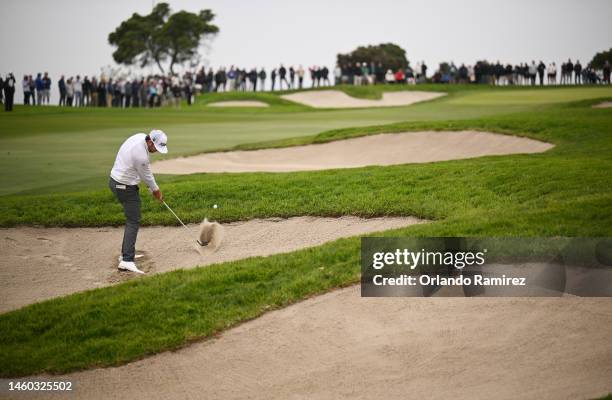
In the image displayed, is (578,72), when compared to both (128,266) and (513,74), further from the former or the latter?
(128,266)

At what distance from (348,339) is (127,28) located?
3809 inches

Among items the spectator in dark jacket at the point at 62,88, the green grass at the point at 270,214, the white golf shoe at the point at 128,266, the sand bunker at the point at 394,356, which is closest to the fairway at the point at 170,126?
the green grass at the point at 270,214

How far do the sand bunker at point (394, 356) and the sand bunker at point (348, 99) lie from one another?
47526 mm

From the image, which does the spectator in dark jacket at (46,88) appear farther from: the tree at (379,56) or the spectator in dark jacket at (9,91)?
the tree at (379,56)

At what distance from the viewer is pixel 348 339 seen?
11156 mm

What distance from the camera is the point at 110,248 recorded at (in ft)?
57.5

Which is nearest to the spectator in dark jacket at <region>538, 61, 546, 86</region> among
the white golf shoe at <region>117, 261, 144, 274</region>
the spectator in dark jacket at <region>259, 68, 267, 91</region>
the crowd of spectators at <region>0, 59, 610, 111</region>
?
the crowd of spectators at <region>0, 59, 610, 111</region>

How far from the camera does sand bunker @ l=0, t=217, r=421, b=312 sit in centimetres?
1547

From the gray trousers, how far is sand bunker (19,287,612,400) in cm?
448

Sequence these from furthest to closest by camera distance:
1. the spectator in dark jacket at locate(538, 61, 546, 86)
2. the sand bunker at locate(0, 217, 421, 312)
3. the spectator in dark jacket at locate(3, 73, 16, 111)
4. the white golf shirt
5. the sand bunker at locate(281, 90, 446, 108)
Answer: the spectator in dark jacket at locate(538, 61, 546, 86) → the sand bunker at locate(281, 90, 446, 108) → the spectator in dark jacket at locate(3, 73, 16, 111) → the sand bunker at locate(0, 217, 421, 312) → the white golf shirt

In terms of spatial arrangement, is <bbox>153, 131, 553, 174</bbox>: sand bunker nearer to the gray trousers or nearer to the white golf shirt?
the gray trousers

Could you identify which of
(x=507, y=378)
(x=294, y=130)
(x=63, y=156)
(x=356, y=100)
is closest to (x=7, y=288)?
(x=507, y=378)

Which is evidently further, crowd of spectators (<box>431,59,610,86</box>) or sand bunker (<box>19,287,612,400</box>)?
crowd of spectators (<box>431,59,610,86</box>)

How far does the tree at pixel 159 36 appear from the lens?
100250mm
